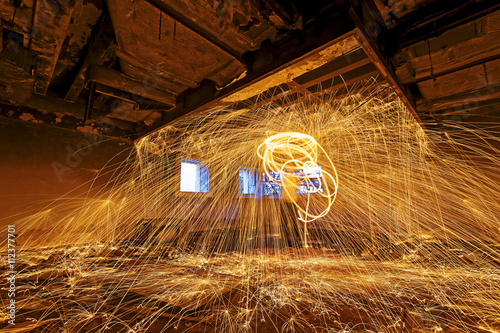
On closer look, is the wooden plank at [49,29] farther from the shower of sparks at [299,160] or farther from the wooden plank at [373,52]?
the shower of sparks at [299,160]

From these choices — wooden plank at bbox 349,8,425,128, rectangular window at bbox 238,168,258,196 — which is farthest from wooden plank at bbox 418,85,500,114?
rectangular window at bbox 238,168,258,196

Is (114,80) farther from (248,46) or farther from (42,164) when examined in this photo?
(42,164)

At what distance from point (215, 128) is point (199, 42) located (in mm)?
3457

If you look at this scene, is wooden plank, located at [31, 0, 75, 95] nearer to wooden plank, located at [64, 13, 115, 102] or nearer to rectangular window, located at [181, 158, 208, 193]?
wooden plank, located at [64, 13, 115, 102]

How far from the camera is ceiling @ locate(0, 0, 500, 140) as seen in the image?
A: 1.67 m

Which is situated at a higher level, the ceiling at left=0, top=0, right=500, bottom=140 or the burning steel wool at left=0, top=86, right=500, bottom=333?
the ceiling at left=0, top=0, right=500, bottom=140

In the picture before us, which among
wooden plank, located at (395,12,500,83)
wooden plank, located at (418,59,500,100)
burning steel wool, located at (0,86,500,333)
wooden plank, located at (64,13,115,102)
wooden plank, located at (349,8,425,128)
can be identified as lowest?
burning steel wool, located at (0,86,500,333)

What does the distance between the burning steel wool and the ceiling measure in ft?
2.21

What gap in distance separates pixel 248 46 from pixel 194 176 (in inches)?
207

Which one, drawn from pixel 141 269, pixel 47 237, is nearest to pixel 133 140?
pixel 47 237

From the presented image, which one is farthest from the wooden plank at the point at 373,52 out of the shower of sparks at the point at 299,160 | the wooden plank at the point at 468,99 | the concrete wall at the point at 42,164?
the concrete wall at the point at 42,164

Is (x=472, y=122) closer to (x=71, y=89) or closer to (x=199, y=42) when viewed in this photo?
(x=199, y=42)

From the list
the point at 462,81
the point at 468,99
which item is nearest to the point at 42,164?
the point at 462,81

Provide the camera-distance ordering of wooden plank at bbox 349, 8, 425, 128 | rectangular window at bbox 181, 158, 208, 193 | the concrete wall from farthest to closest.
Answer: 1. rectangular window at bbox 181, 158, 208, 193
2. the concrete wall
3. wooden plank at bbox 349, 8, 425, 128
